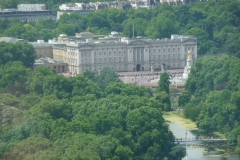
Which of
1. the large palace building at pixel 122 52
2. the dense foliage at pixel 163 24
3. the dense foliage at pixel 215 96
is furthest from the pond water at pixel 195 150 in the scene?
the dense foliage at pixel 163 24

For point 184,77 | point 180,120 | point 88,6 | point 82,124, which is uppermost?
point 88,6

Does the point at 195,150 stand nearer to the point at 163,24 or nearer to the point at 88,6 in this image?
the point at 163,24

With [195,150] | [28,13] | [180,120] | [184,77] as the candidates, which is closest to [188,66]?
[184,77]

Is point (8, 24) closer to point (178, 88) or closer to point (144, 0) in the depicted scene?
point (144, 0)

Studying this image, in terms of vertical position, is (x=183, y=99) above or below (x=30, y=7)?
below

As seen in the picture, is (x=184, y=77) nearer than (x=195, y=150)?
No

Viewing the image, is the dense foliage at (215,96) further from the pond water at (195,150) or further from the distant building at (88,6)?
the distant building at (88,6)

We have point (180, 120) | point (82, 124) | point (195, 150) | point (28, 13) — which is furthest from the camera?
point (28, 13)
